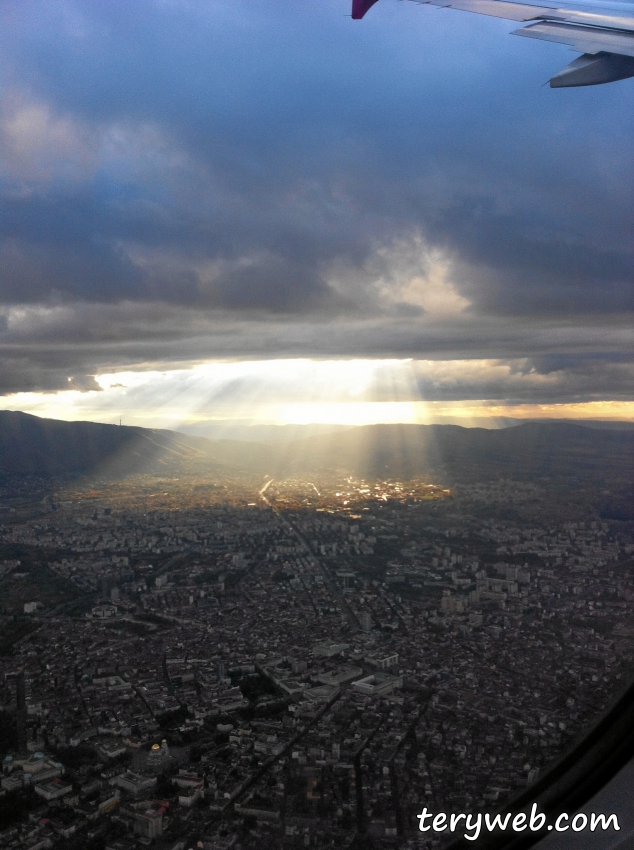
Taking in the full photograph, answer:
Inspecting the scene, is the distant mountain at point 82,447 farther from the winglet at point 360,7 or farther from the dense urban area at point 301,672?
the winglet at point 360,7

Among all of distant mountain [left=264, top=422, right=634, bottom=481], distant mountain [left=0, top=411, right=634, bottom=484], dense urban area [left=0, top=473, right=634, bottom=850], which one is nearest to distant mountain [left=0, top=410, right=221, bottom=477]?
distant mountain [left=0, top=411, right=634, bottom=484]

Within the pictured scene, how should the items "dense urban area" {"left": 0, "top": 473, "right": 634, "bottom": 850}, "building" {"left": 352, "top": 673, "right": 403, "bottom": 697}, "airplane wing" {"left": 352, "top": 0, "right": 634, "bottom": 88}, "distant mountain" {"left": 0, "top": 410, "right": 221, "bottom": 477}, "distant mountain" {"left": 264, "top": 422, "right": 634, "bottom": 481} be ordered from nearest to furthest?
"airplane wing" {"left": 352, "top": 0, "right": 634, "bottom": 88} → "dense urban area" {"left": 0, "top": 473, "right": 634, "bottom": 850} → "building" {"left": 352, "top": 673, "right": 403, "bottom": 697} → "distant mountain" {"left": 264, "top": 422, "right": 634, "bottom": 481} → "distant mountain" {"left": 0, "top": 410, "right": 221, "bottom": 477}

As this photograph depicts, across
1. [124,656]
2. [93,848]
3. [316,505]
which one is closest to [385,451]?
[316,505]

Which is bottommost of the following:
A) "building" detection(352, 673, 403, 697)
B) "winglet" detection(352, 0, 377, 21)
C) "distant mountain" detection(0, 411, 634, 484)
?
"building" detection(352, 673, 403, 697)

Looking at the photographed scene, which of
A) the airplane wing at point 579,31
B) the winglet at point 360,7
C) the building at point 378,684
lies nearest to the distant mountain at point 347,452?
the building at point 378,684

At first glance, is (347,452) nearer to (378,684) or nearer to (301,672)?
(301,672)

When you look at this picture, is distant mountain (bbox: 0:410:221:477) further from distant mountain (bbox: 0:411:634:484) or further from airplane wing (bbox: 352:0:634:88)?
airplane wing (bbox: 352:0:634:88)
